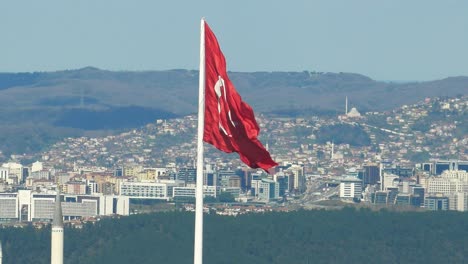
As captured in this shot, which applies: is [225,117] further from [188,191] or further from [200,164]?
[188,191]

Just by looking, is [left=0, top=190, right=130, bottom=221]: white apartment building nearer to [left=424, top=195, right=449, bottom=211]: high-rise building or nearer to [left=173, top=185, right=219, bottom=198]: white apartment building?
[left=173, top=185, right=219, bottom=198]: white apartment building

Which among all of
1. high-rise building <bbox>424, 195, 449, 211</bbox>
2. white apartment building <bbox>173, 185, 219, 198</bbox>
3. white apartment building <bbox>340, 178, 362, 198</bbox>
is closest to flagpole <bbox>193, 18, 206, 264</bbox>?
high-rise building <bbox>424, 195, 449, 211</bbox>

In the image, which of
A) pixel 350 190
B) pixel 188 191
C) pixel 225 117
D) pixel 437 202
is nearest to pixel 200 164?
pixel 225 117

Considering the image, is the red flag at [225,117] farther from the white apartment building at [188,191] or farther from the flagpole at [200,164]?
the white apartment building at [188,191]

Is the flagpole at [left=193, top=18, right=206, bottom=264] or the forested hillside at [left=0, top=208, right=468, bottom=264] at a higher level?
the flagpole at [left=193, top=18, right=206, bottom=264]

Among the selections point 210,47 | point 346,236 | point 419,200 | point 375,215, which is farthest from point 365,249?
point 210,47

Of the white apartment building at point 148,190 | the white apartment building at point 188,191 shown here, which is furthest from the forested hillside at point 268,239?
the white apartment building at point 148,190
